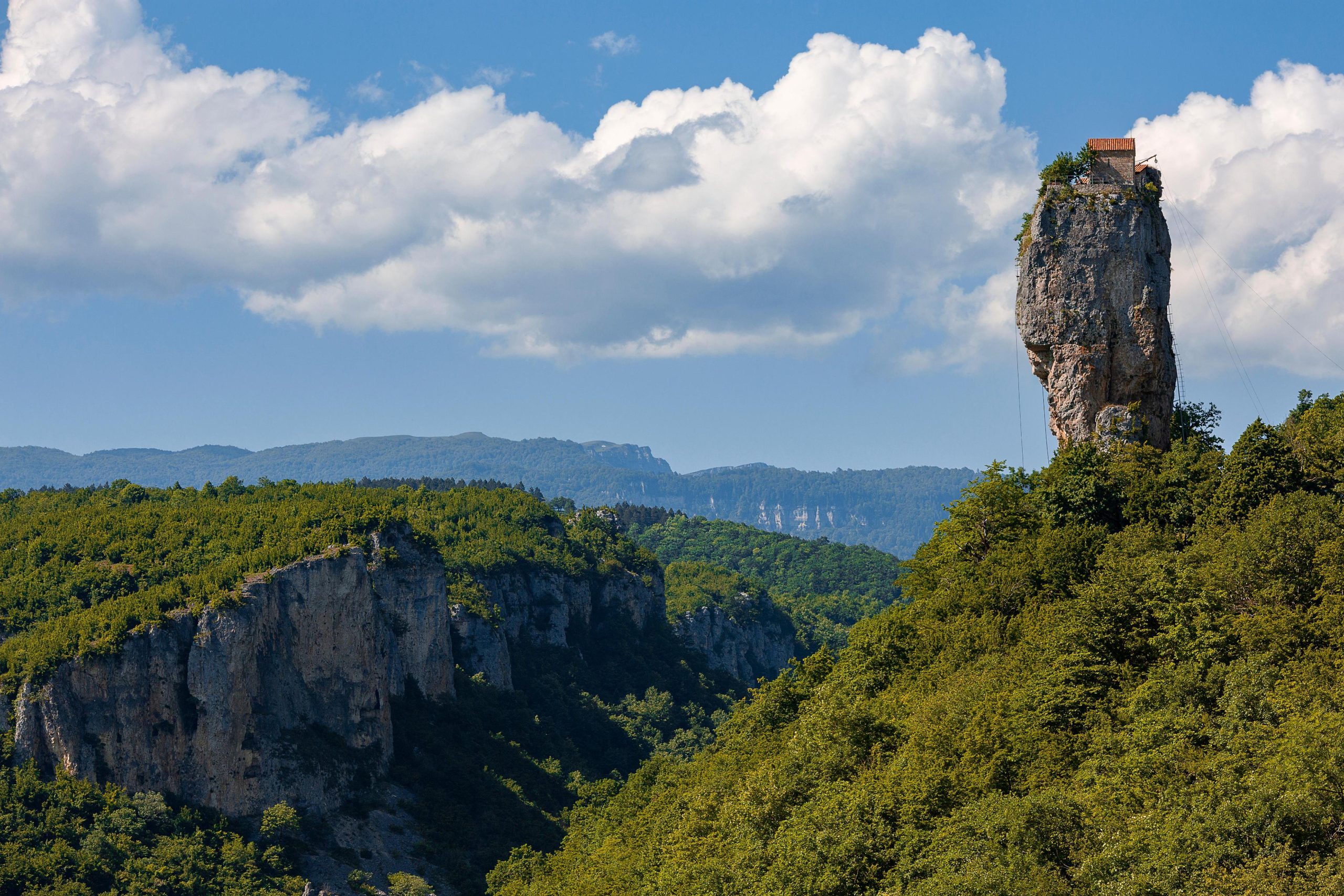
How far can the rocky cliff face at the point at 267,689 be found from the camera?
91.0 metres

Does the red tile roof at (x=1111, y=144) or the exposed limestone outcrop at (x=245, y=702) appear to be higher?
the red tile roof at (x=1111, y=144)

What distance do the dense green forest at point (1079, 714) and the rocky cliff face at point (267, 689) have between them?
4260cm

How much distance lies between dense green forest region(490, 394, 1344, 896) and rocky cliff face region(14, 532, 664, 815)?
1677 inches

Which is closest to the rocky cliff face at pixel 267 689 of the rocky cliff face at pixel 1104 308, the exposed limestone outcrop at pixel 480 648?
the exposed limestone outcrop at pixel 480 648

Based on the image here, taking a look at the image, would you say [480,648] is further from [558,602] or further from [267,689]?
[267,689]

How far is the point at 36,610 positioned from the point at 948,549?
7391 cm

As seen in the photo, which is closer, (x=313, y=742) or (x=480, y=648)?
(x=313, y=742)

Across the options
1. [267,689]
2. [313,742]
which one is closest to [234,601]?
[267,689]

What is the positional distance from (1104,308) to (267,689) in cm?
7359

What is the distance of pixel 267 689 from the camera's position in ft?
334

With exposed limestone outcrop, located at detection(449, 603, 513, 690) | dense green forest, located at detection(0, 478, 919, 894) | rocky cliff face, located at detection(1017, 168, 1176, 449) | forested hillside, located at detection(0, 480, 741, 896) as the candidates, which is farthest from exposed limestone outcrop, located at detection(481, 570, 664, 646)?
rocky cliff face, located at detection(1017, 168, 1176, 449)

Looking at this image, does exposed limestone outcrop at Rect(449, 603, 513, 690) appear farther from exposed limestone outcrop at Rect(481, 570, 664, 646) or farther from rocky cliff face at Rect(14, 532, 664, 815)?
rocky cliff face at Rect(14, 532, 664, 815)

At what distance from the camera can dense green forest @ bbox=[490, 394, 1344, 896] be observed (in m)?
30.3

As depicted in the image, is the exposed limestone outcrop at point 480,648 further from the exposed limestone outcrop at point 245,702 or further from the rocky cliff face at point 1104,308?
the rocky cliff face at point 1104,308
